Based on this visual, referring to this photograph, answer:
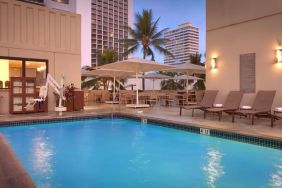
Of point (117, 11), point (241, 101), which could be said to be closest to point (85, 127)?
point (241, 101)

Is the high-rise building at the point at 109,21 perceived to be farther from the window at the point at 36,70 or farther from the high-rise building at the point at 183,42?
the window at the point at 36,70

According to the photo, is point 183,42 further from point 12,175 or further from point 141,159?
point 12,175

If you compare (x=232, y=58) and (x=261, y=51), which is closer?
(x=261, y=51)

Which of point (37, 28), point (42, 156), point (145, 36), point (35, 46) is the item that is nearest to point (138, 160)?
point (42, 156)

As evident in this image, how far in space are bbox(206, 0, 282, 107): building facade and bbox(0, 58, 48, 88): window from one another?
7343mm

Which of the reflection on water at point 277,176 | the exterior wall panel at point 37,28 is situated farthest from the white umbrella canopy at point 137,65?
the reflection on water at point 277,176

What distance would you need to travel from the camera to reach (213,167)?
4609mm

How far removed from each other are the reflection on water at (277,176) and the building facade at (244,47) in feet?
12.5

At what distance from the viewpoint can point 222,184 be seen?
3.80 m

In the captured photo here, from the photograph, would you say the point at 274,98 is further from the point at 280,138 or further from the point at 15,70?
the point at 15,70

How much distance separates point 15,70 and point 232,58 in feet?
29.6

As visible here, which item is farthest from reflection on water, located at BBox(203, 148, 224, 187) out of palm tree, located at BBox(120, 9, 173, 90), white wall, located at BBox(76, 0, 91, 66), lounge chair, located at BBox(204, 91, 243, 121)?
white wall, located at BBox(76, 0, 91, 66)

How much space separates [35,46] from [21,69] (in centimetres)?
119

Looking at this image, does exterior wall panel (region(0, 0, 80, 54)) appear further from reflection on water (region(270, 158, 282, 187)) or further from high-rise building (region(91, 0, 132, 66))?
high-rise building (region(91, 0, 132, 66))
